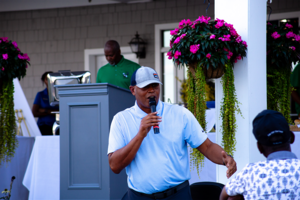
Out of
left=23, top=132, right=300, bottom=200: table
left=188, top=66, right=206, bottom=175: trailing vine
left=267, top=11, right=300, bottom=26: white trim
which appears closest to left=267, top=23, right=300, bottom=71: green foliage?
left=188, top=66, right=206, bottom=175: trailing vine

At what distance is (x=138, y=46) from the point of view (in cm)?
803

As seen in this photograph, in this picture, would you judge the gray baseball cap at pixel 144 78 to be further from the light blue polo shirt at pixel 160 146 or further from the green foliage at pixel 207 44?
the green foliage at pixel 207 44

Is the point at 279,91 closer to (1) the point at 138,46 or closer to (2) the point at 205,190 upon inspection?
(2) the point at 205,190

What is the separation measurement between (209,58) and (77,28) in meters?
6.12

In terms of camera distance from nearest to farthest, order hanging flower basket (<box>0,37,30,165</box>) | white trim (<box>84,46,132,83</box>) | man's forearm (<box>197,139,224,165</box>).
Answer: man's forearm (<box>197,139,224,165</box>) → hanging flower basket (<box>0,37,30,165</box>) → white trim (<box>84,46,132,83</box>)

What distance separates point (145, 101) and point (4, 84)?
260 centimetres

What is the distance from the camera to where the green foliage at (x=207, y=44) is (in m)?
3.10

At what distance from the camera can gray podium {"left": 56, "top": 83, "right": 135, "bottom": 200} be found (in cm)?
378

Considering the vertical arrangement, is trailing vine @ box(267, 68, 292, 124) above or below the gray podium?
above

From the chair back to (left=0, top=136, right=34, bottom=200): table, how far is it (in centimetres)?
291

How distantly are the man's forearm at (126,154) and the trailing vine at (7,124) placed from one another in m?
2.47

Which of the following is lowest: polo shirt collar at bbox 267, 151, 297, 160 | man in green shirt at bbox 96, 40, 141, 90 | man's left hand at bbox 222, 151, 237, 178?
man's left hand at bbox 222, 151, 237, 178

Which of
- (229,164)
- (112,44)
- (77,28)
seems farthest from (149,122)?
(77,28)

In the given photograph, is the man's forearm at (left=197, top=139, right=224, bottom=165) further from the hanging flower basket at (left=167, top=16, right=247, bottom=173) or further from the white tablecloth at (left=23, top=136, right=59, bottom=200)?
the white tablecloth at (left=23, top=136, right=59, bottom=200)
